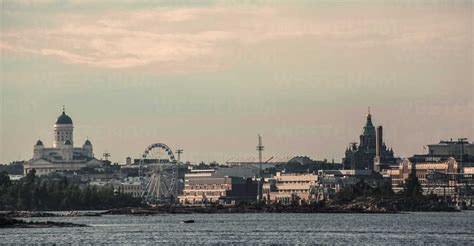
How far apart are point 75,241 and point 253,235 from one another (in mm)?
20668

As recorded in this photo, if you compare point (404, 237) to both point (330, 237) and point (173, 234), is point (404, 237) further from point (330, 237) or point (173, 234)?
point (173, 234)

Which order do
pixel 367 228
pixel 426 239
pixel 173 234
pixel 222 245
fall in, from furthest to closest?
pixel 367 228, pixel 173 234, pixel 426 239, pixel 222 245

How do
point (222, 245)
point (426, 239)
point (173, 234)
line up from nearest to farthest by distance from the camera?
point (222, 245) < point (426, 239) < point (173, 234)

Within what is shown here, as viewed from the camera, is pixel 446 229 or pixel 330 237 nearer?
pixel 330 237

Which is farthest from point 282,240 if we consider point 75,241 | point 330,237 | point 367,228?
point 367,228

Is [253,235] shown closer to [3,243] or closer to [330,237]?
[330,237]

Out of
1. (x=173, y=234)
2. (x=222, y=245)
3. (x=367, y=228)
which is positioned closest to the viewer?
(x=222, y=245)

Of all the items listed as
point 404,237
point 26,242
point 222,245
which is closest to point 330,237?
point 404,237

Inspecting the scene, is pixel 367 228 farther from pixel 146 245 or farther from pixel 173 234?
pixel 146 245

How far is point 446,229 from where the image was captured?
19538cm

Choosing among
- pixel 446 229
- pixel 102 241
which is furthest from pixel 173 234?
pixel 446 229

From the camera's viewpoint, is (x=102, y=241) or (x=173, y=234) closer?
(x=102, y=241)

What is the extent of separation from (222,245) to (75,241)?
1568 cm

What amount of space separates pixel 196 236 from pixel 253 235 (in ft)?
18.8
